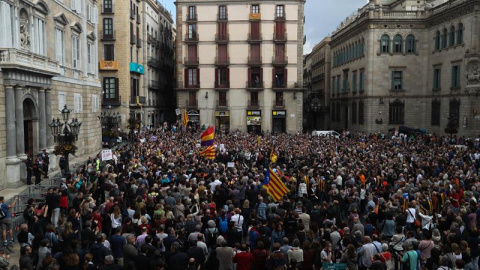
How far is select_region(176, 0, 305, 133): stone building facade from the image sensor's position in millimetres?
54375

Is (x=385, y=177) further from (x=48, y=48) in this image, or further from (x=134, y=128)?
(x=134, y=128)

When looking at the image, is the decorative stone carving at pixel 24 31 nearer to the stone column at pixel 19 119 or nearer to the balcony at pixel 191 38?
the stone column at pixel 19 119

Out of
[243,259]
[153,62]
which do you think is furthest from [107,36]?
[243,259]

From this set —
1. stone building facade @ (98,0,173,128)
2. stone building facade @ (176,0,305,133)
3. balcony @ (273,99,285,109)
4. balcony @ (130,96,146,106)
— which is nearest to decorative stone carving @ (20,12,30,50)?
stone building facade @ (98,0,173,128)

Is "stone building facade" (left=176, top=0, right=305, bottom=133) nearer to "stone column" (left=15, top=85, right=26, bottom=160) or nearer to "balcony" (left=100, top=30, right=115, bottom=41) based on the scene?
"balcony" (left=100, top=30, right=115, bottom=41)

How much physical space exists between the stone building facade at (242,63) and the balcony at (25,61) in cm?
2988

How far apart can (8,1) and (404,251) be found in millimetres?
20391

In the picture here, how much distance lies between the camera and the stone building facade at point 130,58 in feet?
153

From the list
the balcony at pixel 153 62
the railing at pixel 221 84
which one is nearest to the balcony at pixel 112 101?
the balcony at pixel 153 62

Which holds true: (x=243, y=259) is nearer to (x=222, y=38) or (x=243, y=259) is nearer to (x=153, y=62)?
(x=222, y=38)

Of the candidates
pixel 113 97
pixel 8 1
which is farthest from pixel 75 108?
pixel 113 97

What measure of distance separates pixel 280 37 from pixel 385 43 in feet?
39.3

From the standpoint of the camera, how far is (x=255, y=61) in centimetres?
5497

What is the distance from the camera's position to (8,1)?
21688 millimetres
